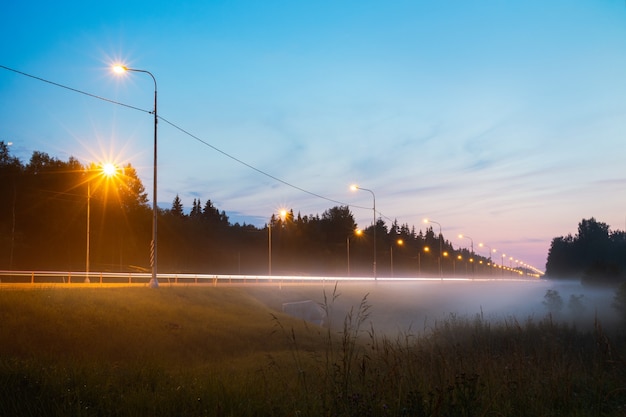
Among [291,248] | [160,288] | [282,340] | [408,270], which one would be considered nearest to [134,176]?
[291,248]

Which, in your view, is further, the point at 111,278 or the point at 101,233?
the point at 101,233

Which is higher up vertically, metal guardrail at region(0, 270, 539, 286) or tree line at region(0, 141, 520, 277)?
tree line at region(0, 141, 520, 277)

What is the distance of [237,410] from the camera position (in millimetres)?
6102

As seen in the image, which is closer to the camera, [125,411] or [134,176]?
[125,411]

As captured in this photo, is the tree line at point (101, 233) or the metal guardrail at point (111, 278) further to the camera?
the tree line at point (101, 233)

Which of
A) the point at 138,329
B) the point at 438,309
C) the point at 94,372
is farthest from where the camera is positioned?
the point at 438,309

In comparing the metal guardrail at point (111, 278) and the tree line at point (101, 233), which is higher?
the tree line at point (101, 233)

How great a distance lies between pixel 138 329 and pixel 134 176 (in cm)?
7369

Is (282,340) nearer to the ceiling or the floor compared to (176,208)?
nearer to the floor

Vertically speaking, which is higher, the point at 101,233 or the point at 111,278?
the point at 101,233

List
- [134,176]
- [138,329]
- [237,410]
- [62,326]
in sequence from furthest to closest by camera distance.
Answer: [134,176] → [138,329] → [62,326] → [237,410]

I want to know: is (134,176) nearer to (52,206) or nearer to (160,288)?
(52,206)

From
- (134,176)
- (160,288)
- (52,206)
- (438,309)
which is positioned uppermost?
(134,176)

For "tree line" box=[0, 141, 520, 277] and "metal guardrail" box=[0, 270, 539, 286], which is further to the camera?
"tree line" box=[0, 141, 520, 277]
